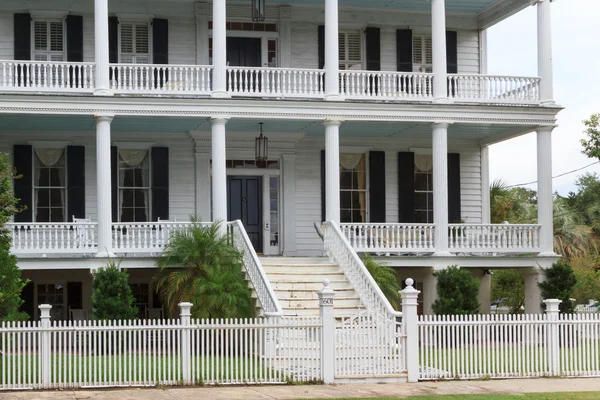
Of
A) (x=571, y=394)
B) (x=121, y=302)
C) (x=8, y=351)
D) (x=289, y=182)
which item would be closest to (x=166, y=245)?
(x=121, y=302)

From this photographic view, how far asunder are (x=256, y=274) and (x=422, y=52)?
10183mm

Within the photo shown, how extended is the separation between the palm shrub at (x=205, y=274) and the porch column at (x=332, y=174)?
277 cm

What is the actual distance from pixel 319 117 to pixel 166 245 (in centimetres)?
485

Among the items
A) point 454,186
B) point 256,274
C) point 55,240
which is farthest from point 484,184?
point 55,240

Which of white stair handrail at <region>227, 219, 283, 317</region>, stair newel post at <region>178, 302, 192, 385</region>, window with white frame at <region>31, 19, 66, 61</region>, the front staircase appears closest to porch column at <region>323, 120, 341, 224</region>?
the front staircase

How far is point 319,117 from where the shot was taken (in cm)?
2414

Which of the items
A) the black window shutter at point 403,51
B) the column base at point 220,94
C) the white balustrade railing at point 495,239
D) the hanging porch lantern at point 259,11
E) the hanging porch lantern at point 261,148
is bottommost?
the white balustrade railing at point 495,239

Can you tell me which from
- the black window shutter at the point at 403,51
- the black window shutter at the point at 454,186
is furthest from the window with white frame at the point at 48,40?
the black window shutter at the point at 454,186

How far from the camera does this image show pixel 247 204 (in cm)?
2686

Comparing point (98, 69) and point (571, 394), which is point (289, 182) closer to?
point (98, 69)

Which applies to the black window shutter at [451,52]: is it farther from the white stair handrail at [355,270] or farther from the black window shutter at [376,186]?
the white stair handrail at [355,270]

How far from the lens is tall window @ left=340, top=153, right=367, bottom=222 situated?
27.5 metres

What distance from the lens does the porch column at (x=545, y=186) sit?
82.3 feet

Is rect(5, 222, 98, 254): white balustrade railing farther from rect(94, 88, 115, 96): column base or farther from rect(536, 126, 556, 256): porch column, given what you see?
rect(536, 126, 556, 256): porch column
